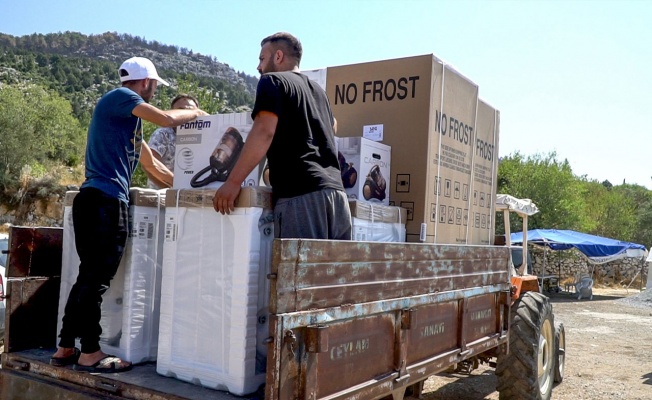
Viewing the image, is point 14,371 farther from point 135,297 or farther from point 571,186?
point 571,186

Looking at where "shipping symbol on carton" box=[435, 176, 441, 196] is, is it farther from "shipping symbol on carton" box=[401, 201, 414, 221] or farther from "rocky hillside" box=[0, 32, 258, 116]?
"rocky hillside" box=[0, 32, 258, 116]

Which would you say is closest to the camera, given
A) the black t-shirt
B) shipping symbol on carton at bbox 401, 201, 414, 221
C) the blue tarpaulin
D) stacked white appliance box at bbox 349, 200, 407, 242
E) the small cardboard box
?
the black t-shirt

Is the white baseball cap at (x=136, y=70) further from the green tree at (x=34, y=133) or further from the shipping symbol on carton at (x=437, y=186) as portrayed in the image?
the green tree at (x=34, y=133)

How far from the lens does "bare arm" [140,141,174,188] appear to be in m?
3.50

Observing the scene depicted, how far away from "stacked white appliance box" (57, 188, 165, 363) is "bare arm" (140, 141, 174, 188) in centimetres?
57

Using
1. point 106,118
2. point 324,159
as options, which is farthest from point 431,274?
point 106,118

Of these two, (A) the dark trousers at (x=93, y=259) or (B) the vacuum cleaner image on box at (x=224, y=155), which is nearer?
(A) the dark trousers at (x=93, y=259)

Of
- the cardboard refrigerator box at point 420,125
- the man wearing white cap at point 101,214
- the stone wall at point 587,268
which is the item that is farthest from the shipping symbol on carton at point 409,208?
the stone wall at point 587,268

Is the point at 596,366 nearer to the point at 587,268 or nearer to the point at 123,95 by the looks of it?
the point at 123,95

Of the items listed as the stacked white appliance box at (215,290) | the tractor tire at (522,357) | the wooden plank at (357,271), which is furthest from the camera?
the tractor tire at (522,357)

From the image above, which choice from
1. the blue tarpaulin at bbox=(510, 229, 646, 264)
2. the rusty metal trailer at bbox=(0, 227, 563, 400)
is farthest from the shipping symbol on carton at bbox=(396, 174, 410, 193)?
the blue tarpaulin at bbox=(510, 229, 646, 264)

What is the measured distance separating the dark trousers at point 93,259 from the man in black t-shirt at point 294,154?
2.02 feet

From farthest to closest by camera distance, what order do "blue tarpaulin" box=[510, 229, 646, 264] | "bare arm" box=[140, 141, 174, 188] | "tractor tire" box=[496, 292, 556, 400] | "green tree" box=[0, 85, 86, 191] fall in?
1. "green tree" box=[0, 85, 86, 191]
2. "blue tarpaulin" box=[510, 229, 646, 264]
3. "tractor tire" box=[496, 292, 556, 400]
4. "bare arm" box=[140, 141, 174, 188]

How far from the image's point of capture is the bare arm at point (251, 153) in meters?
2.48
